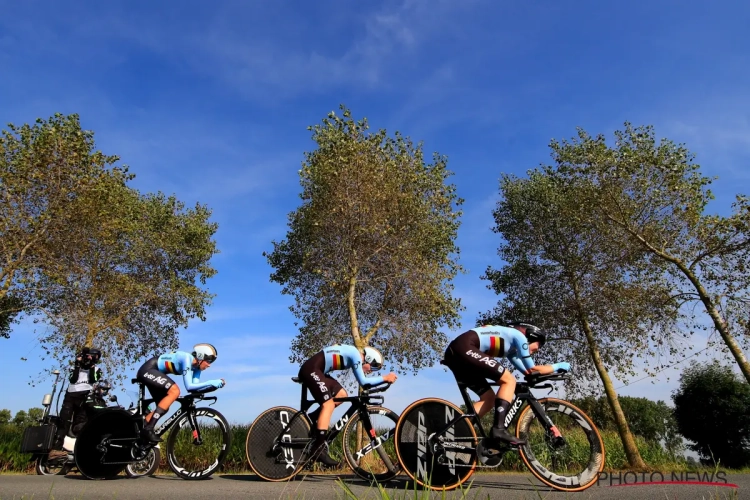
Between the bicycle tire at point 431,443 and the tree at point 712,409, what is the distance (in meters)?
27.5

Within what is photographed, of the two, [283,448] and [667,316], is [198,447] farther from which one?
[667,316]

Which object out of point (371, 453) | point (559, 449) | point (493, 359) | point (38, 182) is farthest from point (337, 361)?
point (38, 182)

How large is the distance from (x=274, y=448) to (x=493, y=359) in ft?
11.3

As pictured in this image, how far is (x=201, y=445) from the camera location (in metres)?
8.78

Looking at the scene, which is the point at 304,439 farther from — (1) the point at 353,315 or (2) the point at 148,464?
(1) the point at 353,315

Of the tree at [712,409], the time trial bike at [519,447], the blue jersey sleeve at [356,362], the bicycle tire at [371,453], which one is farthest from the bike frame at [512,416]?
the tree at [712,409]

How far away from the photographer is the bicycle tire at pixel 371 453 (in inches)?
263

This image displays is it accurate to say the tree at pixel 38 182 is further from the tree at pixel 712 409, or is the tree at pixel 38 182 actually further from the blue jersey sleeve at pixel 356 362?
the tree at pixel 712 409

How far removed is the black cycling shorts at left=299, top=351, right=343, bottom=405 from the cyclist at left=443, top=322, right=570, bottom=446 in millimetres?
1820

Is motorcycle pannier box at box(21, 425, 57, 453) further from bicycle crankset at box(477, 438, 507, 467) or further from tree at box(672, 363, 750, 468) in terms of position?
tree at box(672, 363, 750, 468)

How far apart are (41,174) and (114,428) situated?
1350 cm

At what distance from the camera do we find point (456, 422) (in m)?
6.00

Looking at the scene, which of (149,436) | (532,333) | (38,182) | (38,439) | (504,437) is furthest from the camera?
(38,182)

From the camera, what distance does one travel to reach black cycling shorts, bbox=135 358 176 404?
8.01 m
